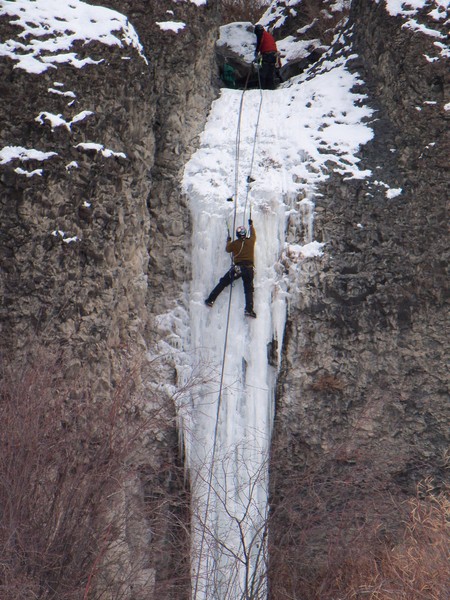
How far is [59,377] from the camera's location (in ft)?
34.8

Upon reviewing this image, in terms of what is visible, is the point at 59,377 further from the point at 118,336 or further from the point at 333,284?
the point at 333,284

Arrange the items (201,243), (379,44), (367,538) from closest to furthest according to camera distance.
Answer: (367,538)
(201,243)
(379,44)

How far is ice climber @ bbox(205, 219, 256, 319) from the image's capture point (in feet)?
38.8

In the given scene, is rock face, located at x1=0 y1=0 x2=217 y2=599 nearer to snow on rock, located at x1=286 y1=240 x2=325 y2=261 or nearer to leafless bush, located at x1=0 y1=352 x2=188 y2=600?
leafless bush, located at x1=0 y1=352 x2=188 y2=600

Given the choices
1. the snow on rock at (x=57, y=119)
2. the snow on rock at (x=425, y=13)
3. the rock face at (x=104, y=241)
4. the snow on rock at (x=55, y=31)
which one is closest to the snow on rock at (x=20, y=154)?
the rock face at (x=104, y=241)

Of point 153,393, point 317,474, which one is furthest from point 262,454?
point 153,393

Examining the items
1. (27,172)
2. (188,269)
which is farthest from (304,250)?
(27,172)

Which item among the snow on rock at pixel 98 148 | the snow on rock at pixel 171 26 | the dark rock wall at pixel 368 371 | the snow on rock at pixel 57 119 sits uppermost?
the snow on rock at pixel 171 26

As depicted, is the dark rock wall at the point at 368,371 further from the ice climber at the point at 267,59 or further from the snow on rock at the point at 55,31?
the ice climber at the point at 267,59

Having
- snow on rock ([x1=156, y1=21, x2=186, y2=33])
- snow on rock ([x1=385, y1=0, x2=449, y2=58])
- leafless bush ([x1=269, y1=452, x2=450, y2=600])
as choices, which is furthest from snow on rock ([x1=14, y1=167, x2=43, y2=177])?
snow on rock ([x1=385, y1=0, x2=449, y2=58])

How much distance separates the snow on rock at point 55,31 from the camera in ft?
36.3

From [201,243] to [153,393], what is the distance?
238 cm

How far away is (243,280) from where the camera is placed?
38.9 ft

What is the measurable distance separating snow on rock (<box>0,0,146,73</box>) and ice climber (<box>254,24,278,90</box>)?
394 centimetres
